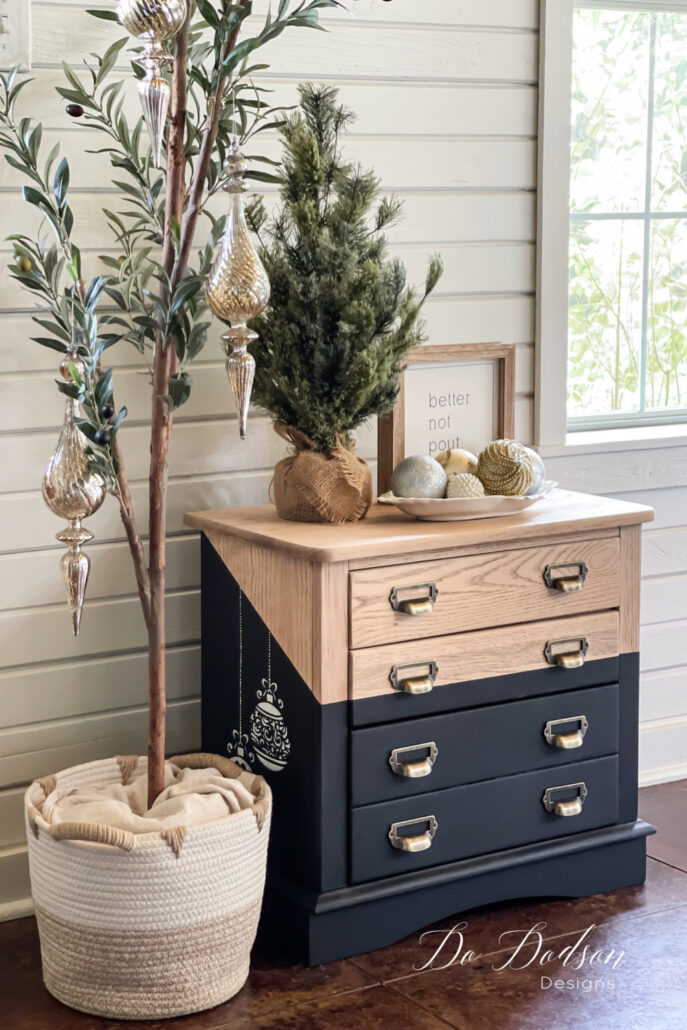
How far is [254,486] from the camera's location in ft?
8.91

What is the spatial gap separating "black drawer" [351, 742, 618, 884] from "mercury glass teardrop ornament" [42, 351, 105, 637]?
2.14 feet

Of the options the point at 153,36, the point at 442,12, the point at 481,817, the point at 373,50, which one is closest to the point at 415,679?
the point at 481,817

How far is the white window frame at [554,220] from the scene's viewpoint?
290 centimetres

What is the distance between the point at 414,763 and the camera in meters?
2.36

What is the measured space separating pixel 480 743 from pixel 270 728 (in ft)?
1.25

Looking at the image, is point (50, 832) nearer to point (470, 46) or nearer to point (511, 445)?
point (511, 445)

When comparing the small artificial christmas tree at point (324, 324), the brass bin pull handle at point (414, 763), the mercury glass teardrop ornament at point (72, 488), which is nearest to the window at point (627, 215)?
the small artificial christmas tree at point (324, 324)

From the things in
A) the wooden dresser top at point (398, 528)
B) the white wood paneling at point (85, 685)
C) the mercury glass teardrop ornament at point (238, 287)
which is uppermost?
the mercury glass teardrop ornament at point (238, 287)

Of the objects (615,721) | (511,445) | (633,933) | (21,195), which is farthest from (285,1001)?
(21,195)

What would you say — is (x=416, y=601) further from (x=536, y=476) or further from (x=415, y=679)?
(x=536, y=476)

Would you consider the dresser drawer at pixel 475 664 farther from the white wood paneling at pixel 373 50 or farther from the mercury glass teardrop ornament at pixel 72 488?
the white wood paneling at pixel 373 50

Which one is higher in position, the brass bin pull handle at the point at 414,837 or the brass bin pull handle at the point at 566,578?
the brass bin pull handle at the point at 566,578

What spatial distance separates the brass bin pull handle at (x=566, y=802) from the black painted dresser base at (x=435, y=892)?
0.19 feet

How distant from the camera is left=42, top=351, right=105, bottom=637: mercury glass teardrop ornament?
2012mm
